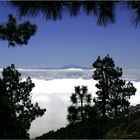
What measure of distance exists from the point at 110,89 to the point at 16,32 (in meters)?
30.2

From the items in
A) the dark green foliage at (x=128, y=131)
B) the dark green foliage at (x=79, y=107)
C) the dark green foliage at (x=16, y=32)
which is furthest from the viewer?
the dark green foliage at (x=79, y=107)

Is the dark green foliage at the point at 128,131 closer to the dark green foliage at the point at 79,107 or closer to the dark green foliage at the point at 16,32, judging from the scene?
the dark green foliage at the point at 16,32

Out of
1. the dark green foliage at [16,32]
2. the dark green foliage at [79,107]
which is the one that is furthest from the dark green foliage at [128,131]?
the dark green foliage at [79,107]

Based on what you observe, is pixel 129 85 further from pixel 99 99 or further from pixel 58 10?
pixel 58 10

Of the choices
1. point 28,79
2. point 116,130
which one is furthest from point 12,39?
point 28,79

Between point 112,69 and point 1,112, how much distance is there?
20.4 m

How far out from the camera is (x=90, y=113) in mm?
34000

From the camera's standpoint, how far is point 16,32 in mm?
16344

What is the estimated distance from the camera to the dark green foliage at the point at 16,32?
53.1 ft

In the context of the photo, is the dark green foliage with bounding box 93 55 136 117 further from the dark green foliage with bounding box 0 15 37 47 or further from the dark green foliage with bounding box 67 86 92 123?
the dark green foliage with bounding box 0 15 37 47

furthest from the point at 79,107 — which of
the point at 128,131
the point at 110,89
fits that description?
the point at 128,131

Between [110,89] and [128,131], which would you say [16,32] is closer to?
[128,131]

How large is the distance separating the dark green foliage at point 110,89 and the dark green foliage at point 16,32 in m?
27.2

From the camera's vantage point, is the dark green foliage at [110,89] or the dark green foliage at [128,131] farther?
the dark green foliage at [110,89]
